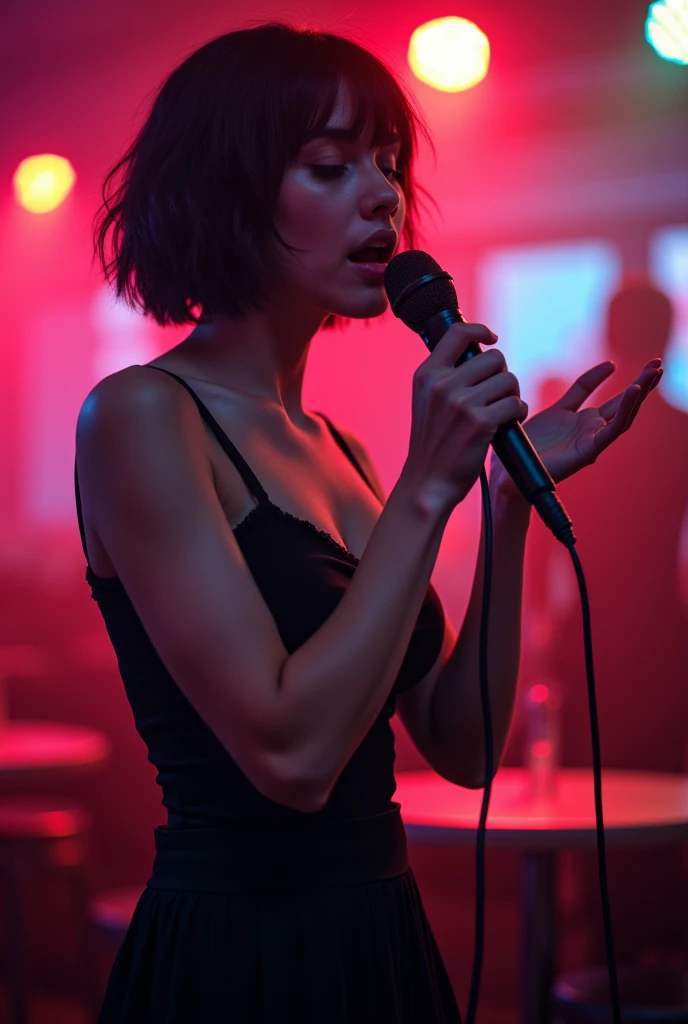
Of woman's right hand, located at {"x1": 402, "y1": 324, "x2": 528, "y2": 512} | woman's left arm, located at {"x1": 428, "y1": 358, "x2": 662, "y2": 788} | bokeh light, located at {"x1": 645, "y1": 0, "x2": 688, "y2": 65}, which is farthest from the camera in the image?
bokeh light, located at {"x1": 645, "y1": 0, "x2": 688, "y2": 65}

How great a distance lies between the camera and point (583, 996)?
1909 mm

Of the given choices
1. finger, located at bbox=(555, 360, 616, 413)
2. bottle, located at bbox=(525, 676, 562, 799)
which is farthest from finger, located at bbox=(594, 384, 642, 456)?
bottle, located at bbox=(525, 676, 562, 799)

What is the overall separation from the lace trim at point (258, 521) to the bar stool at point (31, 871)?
2.36 m

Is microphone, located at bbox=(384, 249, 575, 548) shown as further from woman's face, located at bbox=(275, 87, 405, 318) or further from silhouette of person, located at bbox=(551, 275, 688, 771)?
silhouette of person, located at bbox=(551, 275, 688, 771)

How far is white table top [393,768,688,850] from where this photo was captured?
1682 mm

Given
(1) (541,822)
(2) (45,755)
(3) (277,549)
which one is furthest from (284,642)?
(2) (45,755)

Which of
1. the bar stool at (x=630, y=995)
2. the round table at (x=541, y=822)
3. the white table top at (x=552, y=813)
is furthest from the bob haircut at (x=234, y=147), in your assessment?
the bar stool at (x=630, y=995)

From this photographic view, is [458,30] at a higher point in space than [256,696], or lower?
higher

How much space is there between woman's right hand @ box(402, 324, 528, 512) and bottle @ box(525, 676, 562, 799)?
4.10 feet

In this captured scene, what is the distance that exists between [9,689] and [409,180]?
3.53 m

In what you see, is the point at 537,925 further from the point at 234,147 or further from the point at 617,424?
the point at 234,147

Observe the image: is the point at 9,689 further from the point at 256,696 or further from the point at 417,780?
the point at 256,696

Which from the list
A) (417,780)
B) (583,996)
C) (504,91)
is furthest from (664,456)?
(504,91)

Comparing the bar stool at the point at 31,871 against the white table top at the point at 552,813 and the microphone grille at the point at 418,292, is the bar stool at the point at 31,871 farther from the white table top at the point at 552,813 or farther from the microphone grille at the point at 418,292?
the microphone grille at the point at 418,292
